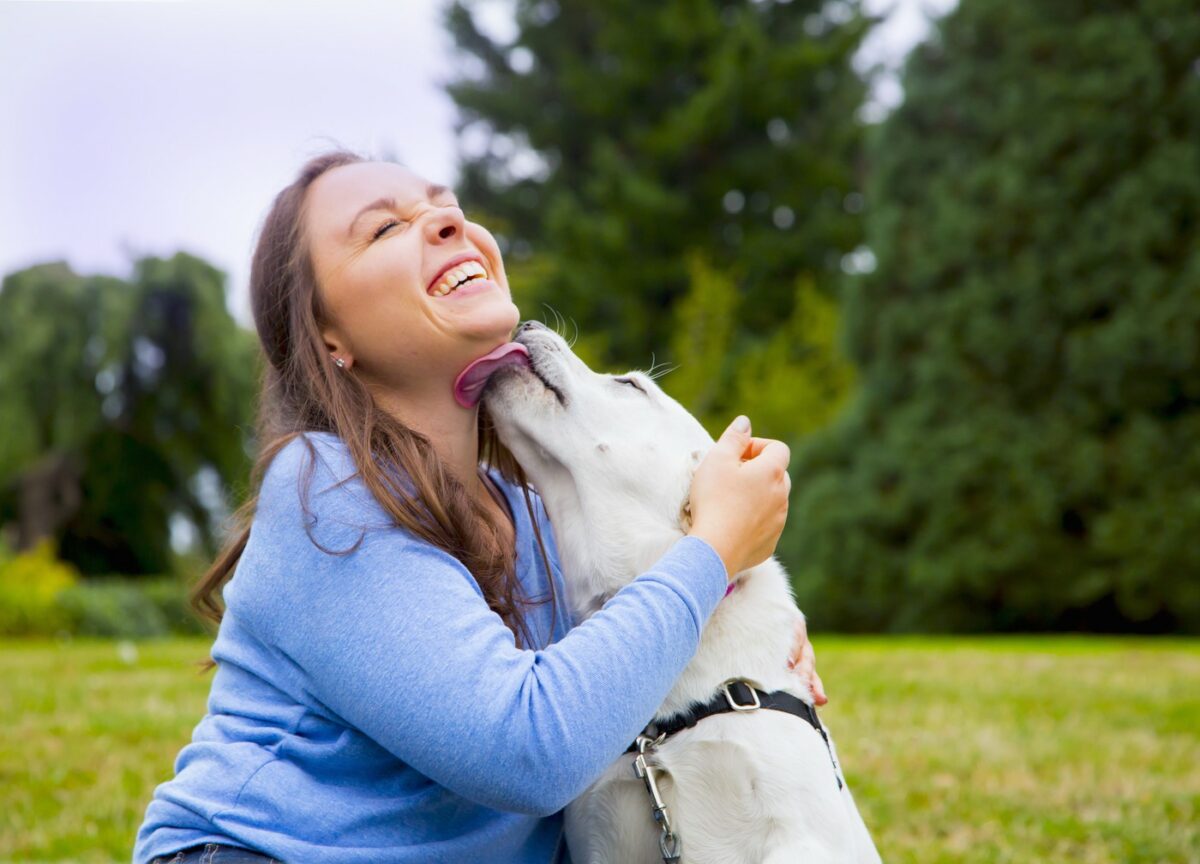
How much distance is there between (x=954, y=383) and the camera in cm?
1167

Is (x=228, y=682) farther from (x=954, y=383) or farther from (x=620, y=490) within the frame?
(x=954, y=383)

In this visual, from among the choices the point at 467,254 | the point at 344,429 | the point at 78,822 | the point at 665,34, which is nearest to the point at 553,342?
the point at 467,254

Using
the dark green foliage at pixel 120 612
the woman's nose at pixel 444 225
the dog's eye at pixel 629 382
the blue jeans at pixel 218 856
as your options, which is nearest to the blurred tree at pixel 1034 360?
the dark green foliage at pixel 120 612

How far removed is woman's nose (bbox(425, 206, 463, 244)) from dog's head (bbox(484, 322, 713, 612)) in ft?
0.85

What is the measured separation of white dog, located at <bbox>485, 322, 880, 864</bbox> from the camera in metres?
2.08

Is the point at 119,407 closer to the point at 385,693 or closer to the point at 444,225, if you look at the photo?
the point at 444,225

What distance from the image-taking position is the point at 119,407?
57.7ft

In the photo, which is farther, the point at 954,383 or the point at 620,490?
the point at 954,383

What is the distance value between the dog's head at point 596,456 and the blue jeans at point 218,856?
0.74 metres

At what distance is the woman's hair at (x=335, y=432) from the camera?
2.12 m

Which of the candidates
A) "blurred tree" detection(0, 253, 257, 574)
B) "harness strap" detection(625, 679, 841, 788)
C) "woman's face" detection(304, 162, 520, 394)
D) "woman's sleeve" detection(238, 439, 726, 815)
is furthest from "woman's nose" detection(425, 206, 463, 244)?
"blurred tree" detection(0, 253, 257, 574)

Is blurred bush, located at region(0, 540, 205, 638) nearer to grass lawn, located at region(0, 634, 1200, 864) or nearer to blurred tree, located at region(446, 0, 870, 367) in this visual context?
grass lawn, located at region(0, 634, 1200, 864)

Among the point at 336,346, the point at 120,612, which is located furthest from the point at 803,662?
the point at 120,612

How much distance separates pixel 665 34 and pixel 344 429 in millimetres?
19986
